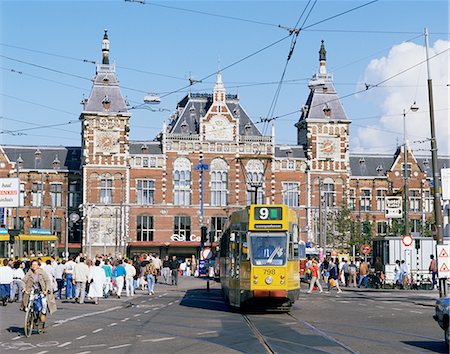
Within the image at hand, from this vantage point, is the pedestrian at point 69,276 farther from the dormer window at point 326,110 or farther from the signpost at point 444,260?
the dormer window at point 326,110

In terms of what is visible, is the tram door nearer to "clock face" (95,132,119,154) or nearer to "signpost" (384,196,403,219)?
"signpost" (384,196,403,219)

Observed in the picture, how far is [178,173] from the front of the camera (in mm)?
79188

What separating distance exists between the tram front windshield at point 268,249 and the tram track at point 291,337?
1666 millimetres

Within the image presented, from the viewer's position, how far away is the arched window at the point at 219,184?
79938 millimetres

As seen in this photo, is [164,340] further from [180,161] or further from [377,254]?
[180,161]

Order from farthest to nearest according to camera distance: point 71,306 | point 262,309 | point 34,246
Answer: point 34,246, point 71,306, point 262,309

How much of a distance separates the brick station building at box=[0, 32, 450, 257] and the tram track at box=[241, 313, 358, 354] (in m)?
52.4

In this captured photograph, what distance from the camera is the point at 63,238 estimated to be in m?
81.9

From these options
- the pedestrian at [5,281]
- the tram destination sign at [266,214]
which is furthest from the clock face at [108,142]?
the tram destination sign at [266,214]

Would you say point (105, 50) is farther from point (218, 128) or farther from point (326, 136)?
point (326, 136)

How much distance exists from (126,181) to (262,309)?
170 ft

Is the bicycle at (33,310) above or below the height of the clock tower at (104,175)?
below

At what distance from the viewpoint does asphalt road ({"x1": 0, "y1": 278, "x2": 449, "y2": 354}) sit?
16.0m

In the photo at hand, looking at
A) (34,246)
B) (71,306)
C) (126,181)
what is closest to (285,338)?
(71,306)
